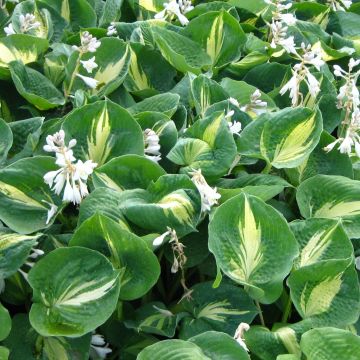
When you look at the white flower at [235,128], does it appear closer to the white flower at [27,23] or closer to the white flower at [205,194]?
the white flower at [205,194]

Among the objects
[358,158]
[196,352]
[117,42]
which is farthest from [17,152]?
[358,158]

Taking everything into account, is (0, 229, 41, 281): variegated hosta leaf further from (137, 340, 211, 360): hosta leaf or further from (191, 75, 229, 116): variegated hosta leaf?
(191, 75, 229, 116): variegated hosta leaf

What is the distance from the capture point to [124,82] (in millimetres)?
1854

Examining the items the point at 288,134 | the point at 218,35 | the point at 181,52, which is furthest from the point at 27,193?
the point at 218,35

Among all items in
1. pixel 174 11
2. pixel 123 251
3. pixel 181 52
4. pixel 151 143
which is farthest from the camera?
pixel 174 11

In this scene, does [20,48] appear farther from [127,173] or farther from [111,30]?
[127,173]

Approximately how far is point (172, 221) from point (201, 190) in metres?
0.09

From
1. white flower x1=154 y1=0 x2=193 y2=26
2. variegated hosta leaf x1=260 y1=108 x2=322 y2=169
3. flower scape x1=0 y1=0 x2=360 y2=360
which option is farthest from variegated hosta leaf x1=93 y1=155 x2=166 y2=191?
white flower x1=154 y1=0 x2=193 y2=26

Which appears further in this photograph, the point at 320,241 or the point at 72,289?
the point at 320,241

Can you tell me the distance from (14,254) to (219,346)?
1.33 ft

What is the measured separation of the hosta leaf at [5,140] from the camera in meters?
1.45

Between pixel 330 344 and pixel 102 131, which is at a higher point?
pixel 102 131

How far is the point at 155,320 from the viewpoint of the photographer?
1.32m

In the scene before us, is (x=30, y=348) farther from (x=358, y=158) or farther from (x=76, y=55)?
(x=358, y=158)
